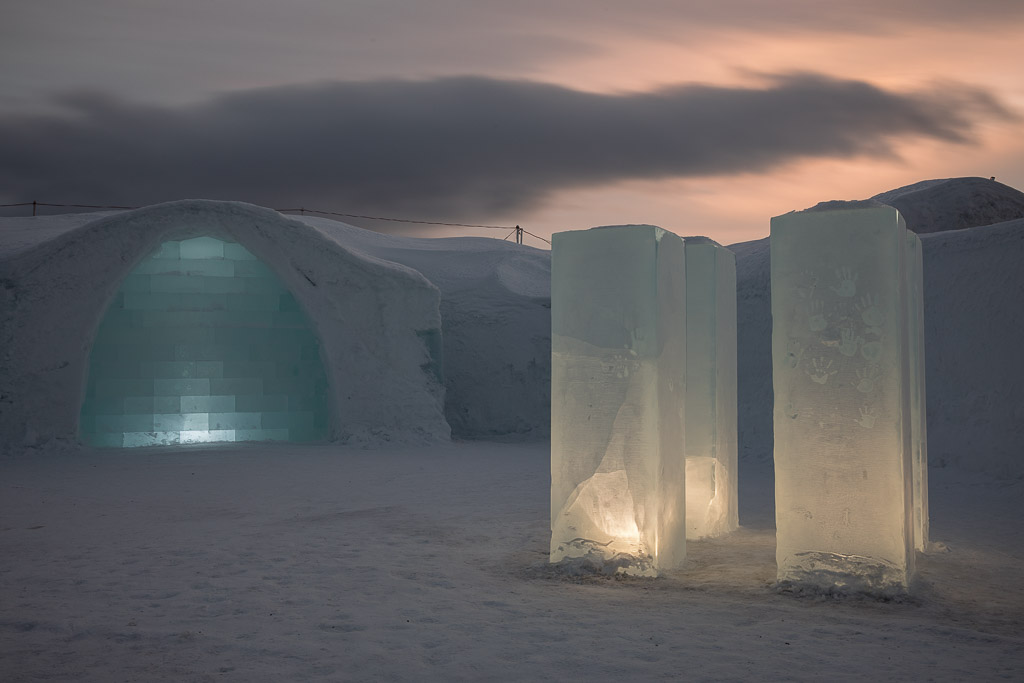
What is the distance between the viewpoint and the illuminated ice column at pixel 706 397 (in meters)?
7.68

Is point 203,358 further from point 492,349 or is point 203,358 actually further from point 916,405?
point 916,405

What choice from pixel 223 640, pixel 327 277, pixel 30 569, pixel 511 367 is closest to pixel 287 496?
pixel 30 569

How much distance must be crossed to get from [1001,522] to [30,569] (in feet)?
28.8

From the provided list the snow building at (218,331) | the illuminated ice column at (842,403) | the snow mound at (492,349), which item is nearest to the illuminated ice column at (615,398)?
the illuminated ice column at (842,403)

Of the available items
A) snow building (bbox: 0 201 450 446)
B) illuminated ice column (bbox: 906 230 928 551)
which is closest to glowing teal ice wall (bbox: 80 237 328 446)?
snow building (bbox: 0 201 450 446)

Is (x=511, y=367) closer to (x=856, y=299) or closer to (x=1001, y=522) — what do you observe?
(x=1001, y=522)

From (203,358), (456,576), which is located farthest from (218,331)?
(456,576)

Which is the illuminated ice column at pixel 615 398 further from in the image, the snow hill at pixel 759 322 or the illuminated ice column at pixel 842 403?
the snow hill at pixel 759 322

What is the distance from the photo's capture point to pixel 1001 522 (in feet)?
28.2

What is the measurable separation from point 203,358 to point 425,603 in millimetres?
12189

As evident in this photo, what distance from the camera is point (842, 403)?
5.51 metres

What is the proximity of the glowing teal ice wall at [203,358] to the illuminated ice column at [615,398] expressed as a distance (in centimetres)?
1122

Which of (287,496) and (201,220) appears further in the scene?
(201,220)

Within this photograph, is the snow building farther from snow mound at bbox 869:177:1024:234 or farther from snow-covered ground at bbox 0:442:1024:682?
snow mound at bbox 869:177:1024:234
